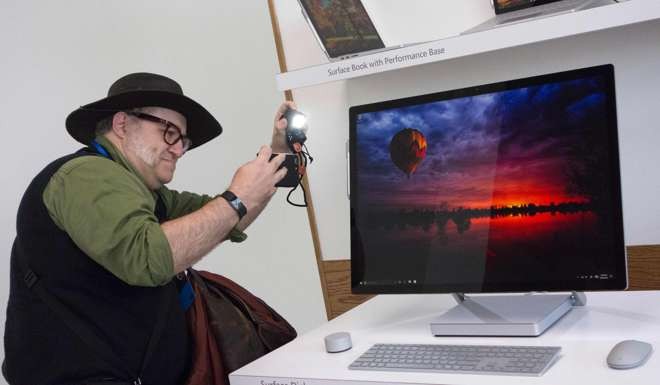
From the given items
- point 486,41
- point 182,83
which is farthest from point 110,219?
point 182,83

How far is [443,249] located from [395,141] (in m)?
0.26

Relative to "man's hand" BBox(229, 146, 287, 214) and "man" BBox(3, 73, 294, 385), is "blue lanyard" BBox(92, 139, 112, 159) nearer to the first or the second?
"man" BBox(3, 73, 294, 385)

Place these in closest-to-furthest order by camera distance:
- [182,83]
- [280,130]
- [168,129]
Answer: [168,129]
[280,130]
[182,83]

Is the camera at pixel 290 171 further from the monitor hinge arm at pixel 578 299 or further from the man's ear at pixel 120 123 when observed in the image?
the monitor hinge arm at pixel 578 299

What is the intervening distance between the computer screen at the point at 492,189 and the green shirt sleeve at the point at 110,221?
43 cm

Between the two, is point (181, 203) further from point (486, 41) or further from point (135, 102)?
point (486, 41)

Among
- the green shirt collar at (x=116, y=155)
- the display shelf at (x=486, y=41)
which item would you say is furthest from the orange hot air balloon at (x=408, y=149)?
the green shirt collar at (x=116, y=155)

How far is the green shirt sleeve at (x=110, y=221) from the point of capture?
4.75 feet

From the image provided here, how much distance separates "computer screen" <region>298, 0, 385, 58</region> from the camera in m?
1.88

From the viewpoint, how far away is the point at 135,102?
1708 mm

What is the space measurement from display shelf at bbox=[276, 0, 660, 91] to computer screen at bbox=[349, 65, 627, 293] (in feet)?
0.61

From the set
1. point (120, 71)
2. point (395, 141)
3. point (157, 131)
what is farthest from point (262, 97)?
point (395, 141)

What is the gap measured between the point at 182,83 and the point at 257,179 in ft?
3.81

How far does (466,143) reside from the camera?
1501 millimetres
